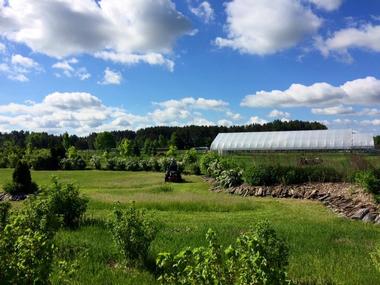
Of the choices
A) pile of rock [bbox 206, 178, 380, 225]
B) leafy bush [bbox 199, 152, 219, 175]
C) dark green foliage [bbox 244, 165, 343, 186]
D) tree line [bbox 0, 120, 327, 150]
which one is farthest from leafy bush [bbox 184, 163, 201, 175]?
tree line [bbox 0, 120, 327, 150]

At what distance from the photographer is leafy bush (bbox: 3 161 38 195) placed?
23.2 meters

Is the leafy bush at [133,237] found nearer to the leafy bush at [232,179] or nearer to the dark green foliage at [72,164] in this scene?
the leafy bush at [232,179]

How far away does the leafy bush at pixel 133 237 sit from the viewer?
27.1 feet

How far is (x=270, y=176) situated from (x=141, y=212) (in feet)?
47.0

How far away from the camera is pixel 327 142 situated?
58.5 metres

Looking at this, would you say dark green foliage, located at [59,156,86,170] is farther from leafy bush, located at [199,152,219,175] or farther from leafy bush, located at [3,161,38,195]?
leafy bush, located at [3,161,38,195]

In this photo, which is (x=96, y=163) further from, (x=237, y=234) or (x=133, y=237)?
(x=133, y=237)

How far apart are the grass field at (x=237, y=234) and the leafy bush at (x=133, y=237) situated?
1.30 ft

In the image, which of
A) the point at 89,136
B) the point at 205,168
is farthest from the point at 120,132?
the point at 205,168

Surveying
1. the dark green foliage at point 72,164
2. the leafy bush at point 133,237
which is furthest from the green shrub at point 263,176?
the dark green foliage at point 72,164

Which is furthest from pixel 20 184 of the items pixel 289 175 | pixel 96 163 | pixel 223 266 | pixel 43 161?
pixel 96 163

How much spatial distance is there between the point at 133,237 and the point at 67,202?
18.0 feet

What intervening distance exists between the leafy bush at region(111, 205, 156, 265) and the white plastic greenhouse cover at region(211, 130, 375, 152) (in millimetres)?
51990

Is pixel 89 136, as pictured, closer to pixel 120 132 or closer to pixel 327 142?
pixel 120 132
